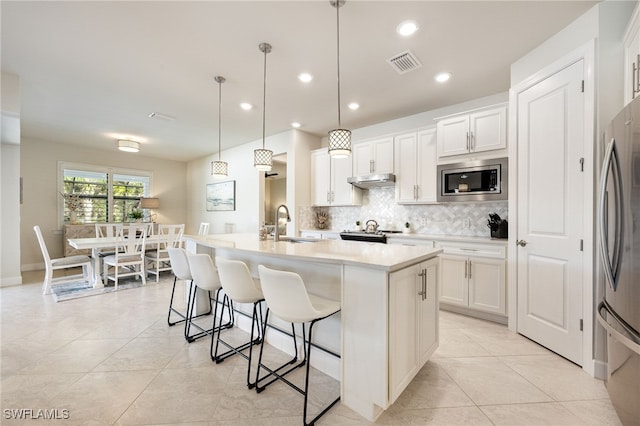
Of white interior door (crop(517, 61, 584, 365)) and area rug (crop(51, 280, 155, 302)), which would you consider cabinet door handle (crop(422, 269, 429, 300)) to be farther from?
area rug (crop(51, 280, 155, 302))

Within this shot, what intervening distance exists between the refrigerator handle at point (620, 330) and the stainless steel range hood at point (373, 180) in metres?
2.60

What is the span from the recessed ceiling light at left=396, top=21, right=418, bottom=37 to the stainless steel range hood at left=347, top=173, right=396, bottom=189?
1.92 metres

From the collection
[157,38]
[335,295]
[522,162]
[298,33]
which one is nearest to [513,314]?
[522,162]

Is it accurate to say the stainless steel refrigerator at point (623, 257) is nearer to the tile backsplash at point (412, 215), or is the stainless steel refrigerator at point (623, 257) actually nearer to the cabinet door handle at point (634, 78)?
the cabinet door handle at point (634, 78)

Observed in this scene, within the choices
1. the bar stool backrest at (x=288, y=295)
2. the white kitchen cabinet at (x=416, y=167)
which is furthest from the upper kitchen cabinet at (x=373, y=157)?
the bar stool backrest at (x=288, y=295)

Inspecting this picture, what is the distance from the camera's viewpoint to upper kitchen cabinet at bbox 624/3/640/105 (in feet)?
5.66

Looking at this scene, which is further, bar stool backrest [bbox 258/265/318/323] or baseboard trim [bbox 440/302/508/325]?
baseboard trim [bbox 440/302/508/325]

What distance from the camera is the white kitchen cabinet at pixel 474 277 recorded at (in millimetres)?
2863

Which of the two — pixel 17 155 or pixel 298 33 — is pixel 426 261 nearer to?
pixel 298 33

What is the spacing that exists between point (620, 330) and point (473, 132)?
240 cm

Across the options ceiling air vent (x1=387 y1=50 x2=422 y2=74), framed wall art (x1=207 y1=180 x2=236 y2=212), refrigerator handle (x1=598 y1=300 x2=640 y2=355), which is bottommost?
refrigerator handle (x1=598 y1=300 x2=640 y2=355)

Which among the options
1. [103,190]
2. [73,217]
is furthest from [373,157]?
[73,217]

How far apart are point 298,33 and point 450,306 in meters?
3.39

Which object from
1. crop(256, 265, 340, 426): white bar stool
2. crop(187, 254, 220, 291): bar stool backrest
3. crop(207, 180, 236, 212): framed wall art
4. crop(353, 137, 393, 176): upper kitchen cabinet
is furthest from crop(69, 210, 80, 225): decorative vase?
crop(256, 265, 340, 426): white bar stool
